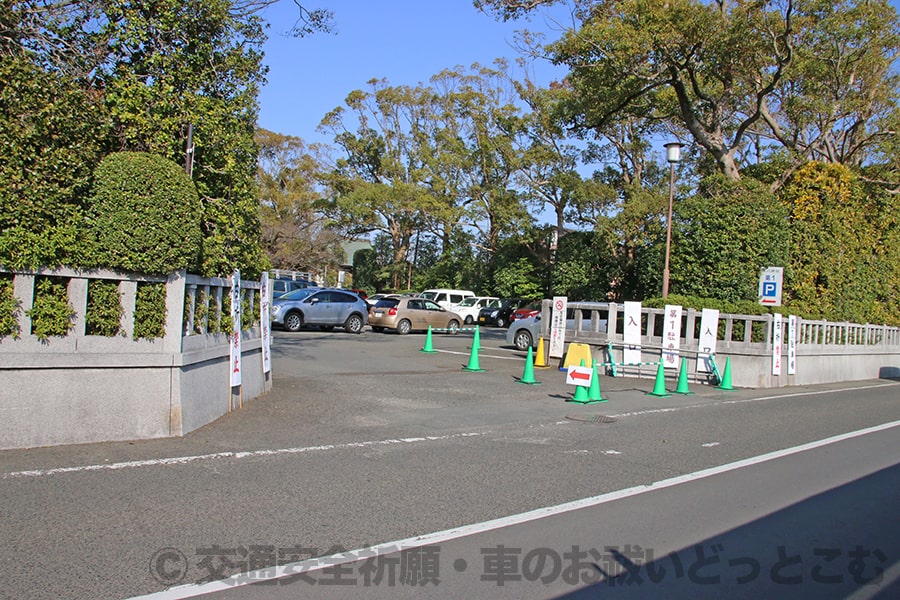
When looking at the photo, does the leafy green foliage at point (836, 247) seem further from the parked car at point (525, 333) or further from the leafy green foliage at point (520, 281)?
the leafy green foliage at point (520, 281)

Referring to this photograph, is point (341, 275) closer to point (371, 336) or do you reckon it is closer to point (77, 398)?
point (371, 336)

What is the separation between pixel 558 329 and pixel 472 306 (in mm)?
24575

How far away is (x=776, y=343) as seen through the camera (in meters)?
17.4

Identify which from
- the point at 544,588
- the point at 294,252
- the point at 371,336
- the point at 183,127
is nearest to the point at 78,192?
the point at 183,127

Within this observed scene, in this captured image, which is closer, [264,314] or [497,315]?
[264,314]

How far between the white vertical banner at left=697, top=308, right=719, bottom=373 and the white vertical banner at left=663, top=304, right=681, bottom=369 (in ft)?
1.72

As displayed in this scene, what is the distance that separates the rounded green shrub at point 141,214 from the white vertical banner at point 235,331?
1.82m

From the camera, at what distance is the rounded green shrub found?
7.68 m

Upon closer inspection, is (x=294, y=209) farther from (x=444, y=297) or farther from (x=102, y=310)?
(x=102, y=310)

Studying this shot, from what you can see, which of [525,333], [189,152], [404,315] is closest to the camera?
[189,152]

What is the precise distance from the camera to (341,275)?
59.8 m

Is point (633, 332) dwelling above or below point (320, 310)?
above

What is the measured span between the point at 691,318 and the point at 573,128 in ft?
35.3

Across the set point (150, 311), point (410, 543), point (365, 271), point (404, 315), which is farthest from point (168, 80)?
point (365, 271)
